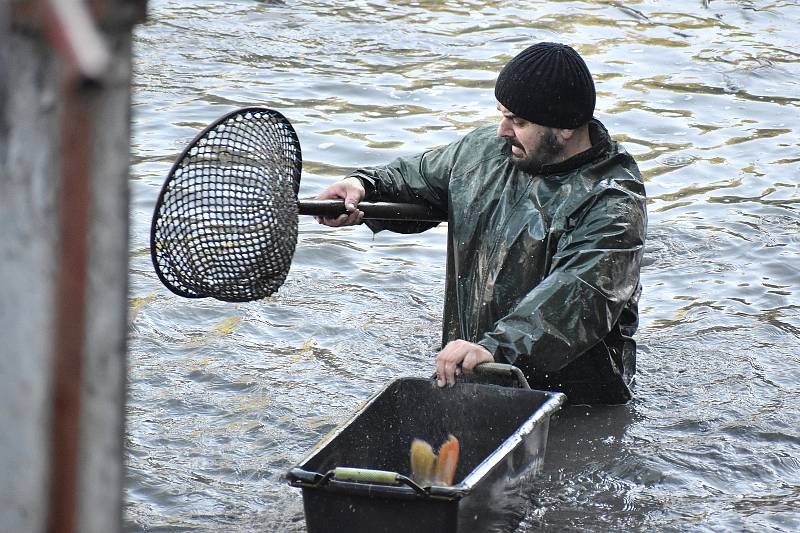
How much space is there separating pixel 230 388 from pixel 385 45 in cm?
753

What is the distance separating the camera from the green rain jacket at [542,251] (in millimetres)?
4551

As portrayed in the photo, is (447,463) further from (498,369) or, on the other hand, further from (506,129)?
(506,129)

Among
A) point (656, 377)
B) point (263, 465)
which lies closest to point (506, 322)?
point (263, 465)

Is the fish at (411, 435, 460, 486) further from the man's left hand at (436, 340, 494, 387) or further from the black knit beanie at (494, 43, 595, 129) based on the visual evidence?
the black knit beanie at (494, 43, 595, 129)

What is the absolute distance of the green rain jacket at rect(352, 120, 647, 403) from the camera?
4551 millimetres

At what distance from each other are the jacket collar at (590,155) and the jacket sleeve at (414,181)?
56cm

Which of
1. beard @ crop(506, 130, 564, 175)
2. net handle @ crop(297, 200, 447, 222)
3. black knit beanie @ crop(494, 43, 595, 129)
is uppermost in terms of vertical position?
black knit beanie @ crop(494, 43, 595, 129)

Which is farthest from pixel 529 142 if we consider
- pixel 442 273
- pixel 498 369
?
pixel 442 273

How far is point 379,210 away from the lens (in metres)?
5.03

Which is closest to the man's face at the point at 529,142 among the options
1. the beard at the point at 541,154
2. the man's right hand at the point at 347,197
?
the beard at the point at 541,154

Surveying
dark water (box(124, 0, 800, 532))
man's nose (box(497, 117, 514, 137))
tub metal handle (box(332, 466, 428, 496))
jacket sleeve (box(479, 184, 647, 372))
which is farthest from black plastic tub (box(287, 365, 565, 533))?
man's nose (box(497, 117, 514, 137))

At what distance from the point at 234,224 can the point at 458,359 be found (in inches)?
36.7

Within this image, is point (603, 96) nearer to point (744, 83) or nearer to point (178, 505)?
point (744, 83)

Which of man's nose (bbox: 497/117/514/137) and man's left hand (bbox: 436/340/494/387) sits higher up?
man's nose (bbox: 497/117/514/137)
